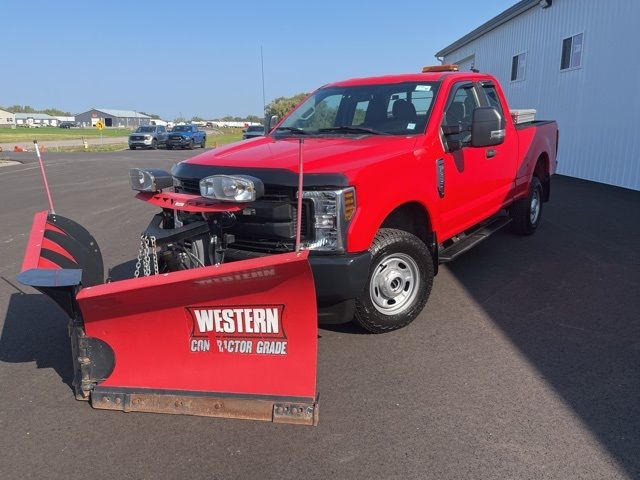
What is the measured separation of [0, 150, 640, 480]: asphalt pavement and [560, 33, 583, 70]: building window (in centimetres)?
966

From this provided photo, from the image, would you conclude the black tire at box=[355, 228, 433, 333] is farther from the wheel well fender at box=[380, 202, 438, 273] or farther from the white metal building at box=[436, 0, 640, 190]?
the white metal building at box=[436, 0, 640, 190]

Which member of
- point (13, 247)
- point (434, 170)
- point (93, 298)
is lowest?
point (13, 247)

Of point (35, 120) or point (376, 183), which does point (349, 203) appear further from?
point (35, 120)

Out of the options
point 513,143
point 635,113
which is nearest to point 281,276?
point 513,143

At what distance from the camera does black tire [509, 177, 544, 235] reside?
7.07 metres

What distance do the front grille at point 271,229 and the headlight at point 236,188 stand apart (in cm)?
18

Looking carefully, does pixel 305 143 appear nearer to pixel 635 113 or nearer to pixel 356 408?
pixel 356 408

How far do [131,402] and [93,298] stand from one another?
2.26ft

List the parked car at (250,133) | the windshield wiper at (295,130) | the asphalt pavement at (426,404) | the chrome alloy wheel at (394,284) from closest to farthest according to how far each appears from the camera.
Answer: the asphalt pavement at (426,404) → the chrome alloy wheel at (394,284) → the windshield wiper at (295,130) → the parked car at (250,133)

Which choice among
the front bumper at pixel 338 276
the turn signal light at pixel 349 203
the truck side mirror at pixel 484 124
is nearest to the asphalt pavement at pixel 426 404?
the front bumper at pixel 338 276

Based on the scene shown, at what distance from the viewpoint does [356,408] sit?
3.22 meters

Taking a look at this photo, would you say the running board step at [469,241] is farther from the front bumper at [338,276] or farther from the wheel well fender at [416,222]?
the front bumper at [338,276]

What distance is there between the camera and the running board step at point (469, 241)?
492cm

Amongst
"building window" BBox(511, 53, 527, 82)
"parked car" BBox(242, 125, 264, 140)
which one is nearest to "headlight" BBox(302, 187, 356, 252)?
"parked car" BBox(242, 125, 264, 140)
